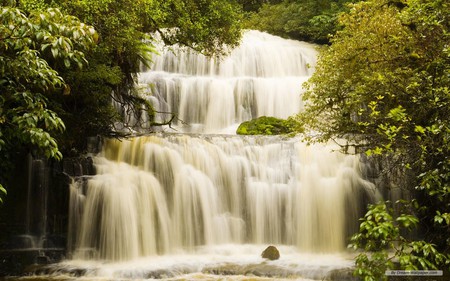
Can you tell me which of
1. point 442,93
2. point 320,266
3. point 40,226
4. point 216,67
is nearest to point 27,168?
point 40,226

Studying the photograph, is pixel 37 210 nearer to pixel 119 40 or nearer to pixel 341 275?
pixel 119 40

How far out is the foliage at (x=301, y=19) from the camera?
71.5 feet

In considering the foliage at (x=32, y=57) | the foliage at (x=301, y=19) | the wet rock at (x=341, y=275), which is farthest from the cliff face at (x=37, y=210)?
the foliage at (x=301, y=19)

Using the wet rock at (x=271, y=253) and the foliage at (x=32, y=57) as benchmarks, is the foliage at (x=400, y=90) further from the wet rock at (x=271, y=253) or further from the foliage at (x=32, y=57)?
the foliage at (x=32, y=57)

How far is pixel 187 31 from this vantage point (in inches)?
477

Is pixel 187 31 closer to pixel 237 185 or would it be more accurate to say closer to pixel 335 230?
pixel 237 185

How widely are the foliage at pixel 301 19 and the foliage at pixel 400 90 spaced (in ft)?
36.8

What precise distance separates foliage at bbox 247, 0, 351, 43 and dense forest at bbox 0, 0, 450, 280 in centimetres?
992

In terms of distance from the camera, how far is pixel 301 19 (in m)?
23.5

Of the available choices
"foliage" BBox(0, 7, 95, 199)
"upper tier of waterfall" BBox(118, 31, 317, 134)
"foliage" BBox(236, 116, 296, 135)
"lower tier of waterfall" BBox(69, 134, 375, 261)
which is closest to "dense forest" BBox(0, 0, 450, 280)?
"foliage" BBox(0, 7, 95, 199)

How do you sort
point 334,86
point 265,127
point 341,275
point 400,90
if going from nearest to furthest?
point 400,90 < point 341,275 < point 334,86 < point 265,127

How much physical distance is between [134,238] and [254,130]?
5.56 metres

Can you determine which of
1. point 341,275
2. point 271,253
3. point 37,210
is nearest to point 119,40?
point 37,210

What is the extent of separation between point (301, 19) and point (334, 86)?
14.9 meters
